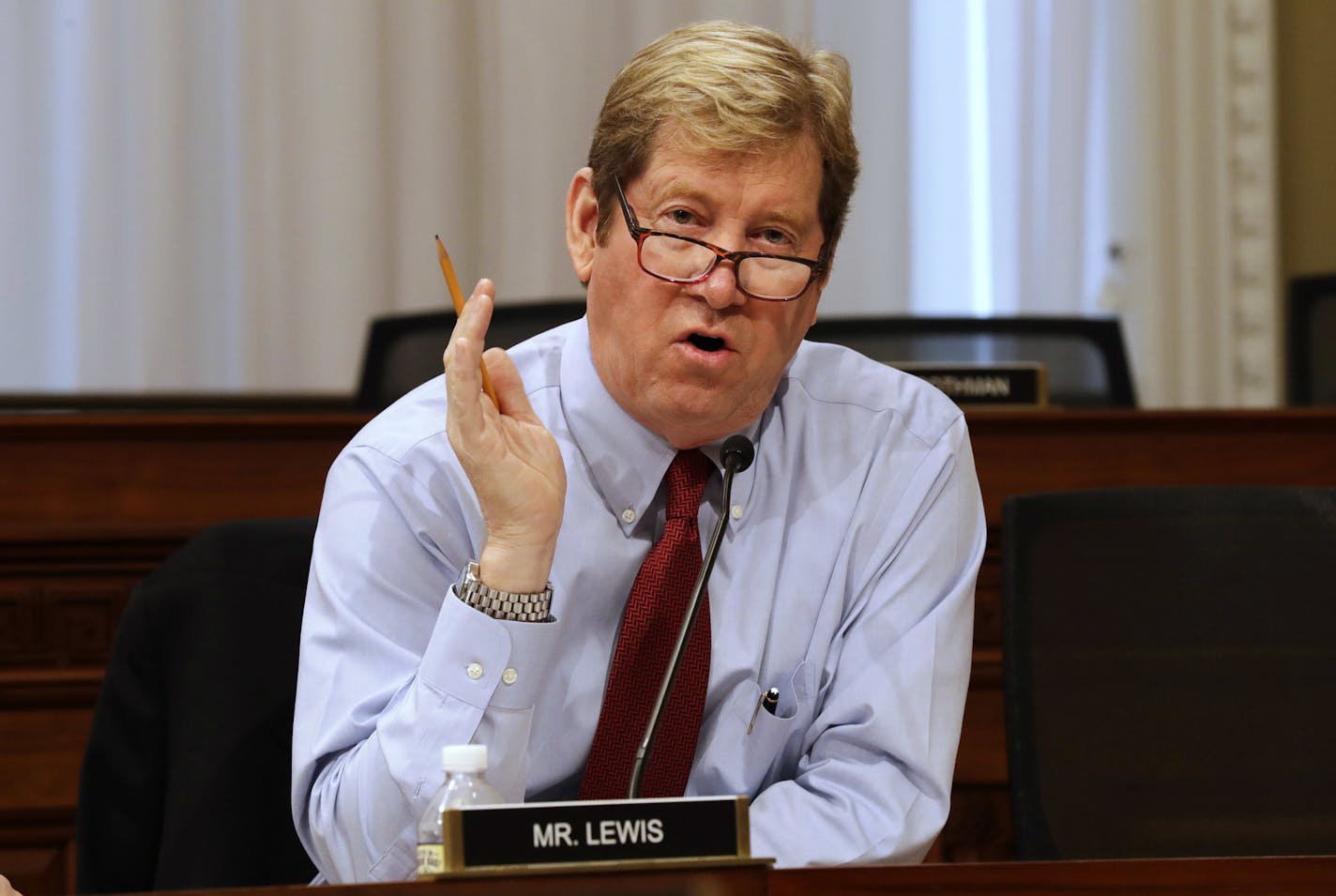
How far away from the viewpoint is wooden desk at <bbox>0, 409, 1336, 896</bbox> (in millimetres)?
1960

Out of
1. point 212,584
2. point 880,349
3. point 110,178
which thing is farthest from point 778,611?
point 110,178

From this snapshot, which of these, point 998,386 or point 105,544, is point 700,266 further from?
point 998,386

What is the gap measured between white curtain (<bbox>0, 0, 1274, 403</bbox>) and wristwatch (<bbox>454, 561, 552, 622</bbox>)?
2.50 meters

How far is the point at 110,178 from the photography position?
3.65 m

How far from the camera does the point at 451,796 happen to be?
1.05 metres

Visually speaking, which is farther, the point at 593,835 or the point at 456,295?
the point at 456,295

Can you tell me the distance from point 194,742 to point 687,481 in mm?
501

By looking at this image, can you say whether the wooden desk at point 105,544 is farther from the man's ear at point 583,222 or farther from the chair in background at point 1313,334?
the chair in background at point 1313,334

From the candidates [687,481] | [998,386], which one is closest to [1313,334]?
[998,386]

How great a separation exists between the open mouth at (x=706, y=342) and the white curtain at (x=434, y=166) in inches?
95.0

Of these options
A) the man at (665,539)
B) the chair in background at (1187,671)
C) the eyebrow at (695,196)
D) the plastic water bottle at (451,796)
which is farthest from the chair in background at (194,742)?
the chair in background at (1187,671)

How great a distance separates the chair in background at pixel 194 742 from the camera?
4.62 ft

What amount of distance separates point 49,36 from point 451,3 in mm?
926

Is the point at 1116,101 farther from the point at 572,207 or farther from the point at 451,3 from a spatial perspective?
the point at 572,207
